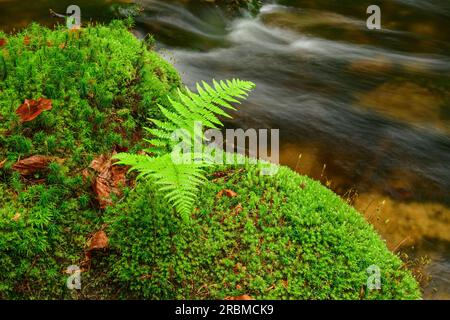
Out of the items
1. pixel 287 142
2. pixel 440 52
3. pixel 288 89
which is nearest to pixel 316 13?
pixel 440 52

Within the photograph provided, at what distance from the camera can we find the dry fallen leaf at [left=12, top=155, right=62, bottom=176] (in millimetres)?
3512

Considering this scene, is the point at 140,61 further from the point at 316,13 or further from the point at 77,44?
the point at 316,13

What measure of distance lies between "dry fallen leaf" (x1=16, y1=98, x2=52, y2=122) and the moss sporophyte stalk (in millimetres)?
12

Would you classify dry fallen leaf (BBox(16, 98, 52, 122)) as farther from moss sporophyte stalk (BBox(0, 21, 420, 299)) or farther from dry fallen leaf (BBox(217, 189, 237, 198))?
dry fallen leaf (BBox(217, 189, 237, 198))

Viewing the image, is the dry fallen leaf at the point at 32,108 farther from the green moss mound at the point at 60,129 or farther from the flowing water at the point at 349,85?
the flowing water at the point at 349,85

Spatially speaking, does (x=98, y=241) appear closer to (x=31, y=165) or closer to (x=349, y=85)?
(x=31, y=165)

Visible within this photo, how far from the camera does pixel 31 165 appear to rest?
3.56 metres

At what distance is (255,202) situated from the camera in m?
3.70

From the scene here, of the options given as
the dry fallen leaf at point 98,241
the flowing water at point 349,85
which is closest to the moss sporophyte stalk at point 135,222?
the dry fallen leaf at point 98,241

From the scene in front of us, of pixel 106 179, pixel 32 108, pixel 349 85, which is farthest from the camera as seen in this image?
pixel 349 85

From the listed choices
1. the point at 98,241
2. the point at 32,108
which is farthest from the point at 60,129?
the point at 98,241

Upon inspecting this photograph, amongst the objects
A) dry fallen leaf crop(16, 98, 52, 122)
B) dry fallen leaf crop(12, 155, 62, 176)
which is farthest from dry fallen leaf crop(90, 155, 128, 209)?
dry fallen leaf crop(16, 98, 52, 122)

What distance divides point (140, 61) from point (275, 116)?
8.75 feet

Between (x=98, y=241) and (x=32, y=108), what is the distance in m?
1.45
